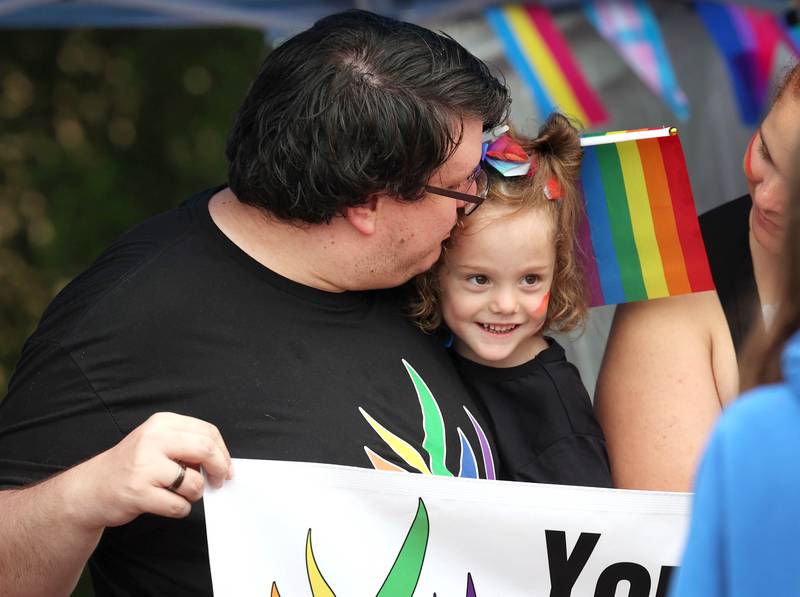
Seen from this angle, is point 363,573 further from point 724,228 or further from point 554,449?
point 724,228

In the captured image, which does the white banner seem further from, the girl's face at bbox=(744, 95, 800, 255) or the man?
the girl's face at bbox=(744, 95, 800, 255)

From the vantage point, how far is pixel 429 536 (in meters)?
2.04

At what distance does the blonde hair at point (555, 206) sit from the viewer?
2453mm

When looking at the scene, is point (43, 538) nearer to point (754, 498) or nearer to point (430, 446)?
point (430, 446)

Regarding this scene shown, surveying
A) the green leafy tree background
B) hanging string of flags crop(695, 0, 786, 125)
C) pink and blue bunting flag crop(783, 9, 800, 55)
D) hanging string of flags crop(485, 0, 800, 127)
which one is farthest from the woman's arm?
the green leafy tree background

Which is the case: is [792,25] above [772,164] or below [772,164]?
above

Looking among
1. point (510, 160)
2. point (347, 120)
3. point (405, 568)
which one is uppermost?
point (347, 120)

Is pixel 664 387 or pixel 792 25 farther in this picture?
pixel 792 25

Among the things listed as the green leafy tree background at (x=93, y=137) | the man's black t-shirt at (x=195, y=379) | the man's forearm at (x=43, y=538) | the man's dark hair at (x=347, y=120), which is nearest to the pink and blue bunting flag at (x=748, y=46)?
the man's dark hair at (x=347, y=120)

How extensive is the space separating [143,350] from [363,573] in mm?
565

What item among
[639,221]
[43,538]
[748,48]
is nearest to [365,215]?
[639,221]

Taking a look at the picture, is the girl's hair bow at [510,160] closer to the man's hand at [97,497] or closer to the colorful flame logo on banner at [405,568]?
the colorful flame logo on banner at [405,568]

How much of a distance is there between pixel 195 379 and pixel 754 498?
4.15 ft

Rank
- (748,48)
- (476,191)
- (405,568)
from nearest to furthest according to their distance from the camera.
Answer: (405,568), (476,191), (748,48)
